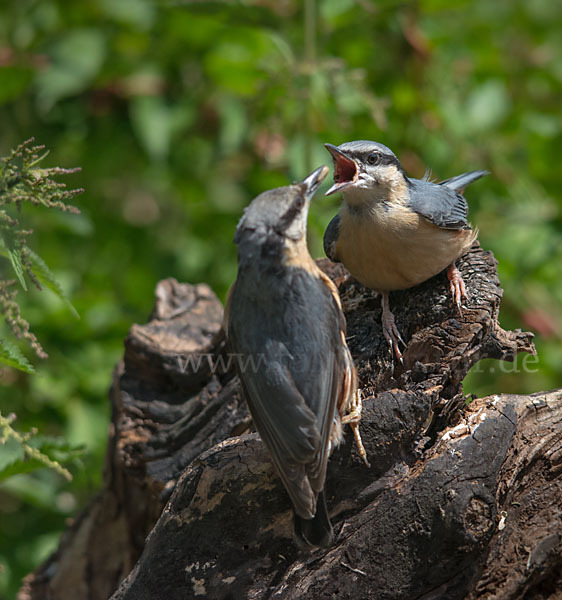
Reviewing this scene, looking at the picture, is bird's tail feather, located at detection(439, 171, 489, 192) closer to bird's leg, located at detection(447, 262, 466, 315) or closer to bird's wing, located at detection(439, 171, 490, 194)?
bird's wing, located at detection(439, 171, 490, 194)

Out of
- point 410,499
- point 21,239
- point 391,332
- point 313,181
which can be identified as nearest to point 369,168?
point 313,181

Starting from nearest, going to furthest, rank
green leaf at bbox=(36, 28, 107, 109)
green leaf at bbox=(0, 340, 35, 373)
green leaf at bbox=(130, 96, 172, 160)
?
green leaf at bbox=(0, 340, 35, 373) → green leaf at bbox=(36, 28, 107, 109) → green leaf at bbox=(130, 96, 172, 160)

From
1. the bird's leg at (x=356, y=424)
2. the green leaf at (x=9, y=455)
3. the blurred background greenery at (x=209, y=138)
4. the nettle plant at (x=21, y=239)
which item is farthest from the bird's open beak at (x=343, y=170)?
the green leaf at (x=9, y=455)

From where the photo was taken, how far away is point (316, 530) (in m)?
2.34

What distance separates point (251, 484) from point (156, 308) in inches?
63.3

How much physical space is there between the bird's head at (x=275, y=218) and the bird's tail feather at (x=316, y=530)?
2.81 ft

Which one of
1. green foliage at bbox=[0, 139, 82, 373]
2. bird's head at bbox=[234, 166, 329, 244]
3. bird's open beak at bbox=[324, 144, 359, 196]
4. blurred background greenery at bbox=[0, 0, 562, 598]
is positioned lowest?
blurred background greenery at bbox=[0, 0, 562, 598]

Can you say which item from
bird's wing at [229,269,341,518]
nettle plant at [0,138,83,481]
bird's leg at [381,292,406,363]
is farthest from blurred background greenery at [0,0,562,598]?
nettle plant at [0,138,83,481]

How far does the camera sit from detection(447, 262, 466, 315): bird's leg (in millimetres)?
2869

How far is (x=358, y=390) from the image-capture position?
2.74 m

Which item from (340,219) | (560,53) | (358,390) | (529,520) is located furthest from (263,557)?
(560,53)

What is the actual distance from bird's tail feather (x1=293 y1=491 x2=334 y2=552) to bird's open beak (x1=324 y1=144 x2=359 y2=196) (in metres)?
1.35

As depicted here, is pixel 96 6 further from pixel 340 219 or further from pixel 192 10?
pixel 340 219

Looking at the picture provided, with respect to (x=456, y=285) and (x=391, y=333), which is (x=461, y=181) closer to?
(x=456, y=285)
